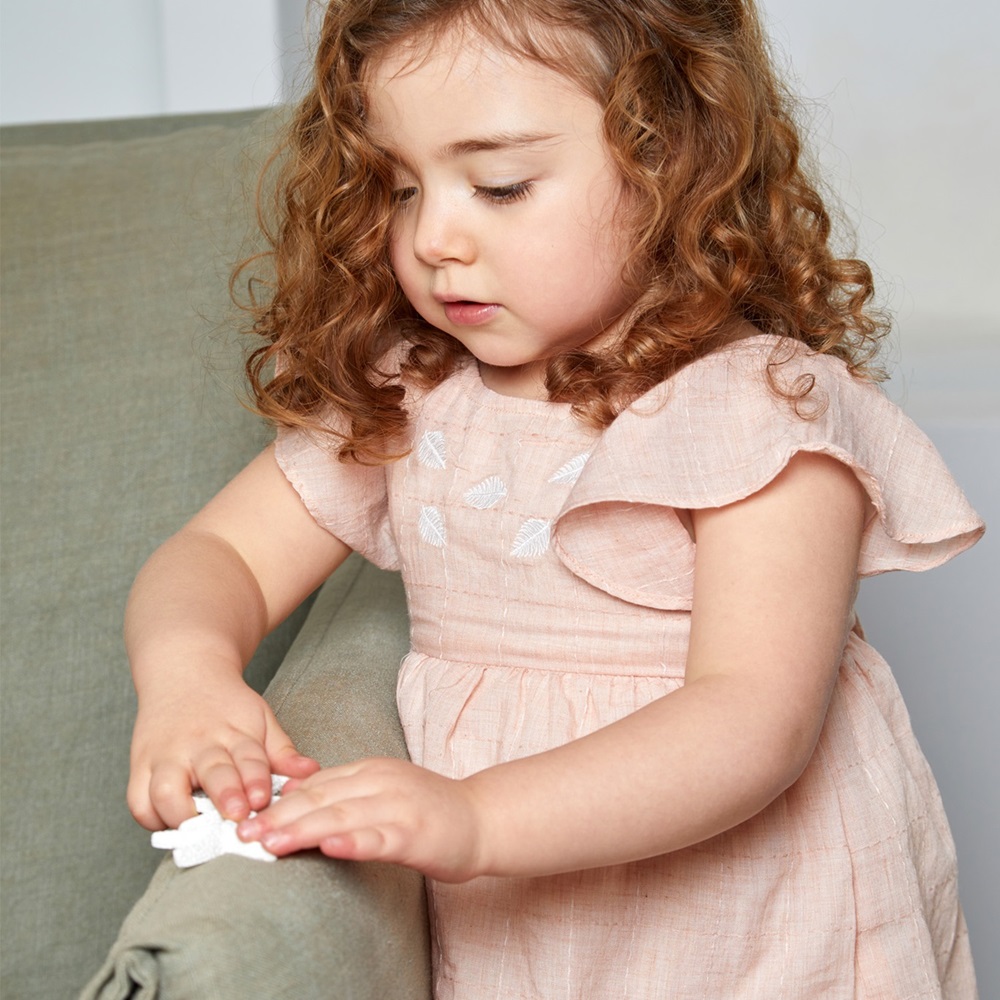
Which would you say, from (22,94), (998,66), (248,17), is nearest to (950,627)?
(998,66)

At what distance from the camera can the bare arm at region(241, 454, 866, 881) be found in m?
0.65

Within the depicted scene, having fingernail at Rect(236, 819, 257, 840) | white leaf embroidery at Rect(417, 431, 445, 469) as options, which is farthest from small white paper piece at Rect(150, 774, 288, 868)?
white leaf embroidery at Rect(417, 431, 445, 469)

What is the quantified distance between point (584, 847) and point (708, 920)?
0.62ft

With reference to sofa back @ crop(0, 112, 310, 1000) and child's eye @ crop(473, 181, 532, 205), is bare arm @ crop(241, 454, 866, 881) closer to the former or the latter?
child's eye @ crop(473, 181, 532, 205)

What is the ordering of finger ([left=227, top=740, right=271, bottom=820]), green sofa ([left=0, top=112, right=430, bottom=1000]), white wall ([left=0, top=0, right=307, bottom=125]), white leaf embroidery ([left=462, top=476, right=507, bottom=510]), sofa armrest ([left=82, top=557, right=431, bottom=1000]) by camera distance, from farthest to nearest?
white wall ([left=0, top=0, right=307, bottom=125]) < green sofa ([left=0, top=112, right=430, bottom=1000]) < white leaf embroidery ([left=462, top=476, right=507, bottom=510]) < finger ([left=227, top=740, right=271, bottom=820]) < sofa armrest ([left=82, top=557, right=431, bottom=1000])

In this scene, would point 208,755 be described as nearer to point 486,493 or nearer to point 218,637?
point 218,637

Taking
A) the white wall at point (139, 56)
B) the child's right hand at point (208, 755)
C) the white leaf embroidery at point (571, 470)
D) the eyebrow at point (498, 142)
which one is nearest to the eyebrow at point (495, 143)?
the eyebrow at point (498, 142)

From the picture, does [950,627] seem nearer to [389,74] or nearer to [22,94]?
[389,74]

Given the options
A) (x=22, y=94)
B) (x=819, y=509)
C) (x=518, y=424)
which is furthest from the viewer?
(x=22, y=94)

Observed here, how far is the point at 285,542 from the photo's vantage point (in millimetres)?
1019

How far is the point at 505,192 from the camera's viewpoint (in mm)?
852

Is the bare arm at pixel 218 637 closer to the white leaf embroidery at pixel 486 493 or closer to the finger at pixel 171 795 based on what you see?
the finger at pixel 171 795

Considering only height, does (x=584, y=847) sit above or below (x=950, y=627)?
above

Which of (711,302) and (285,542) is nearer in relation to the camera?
(711,302)
